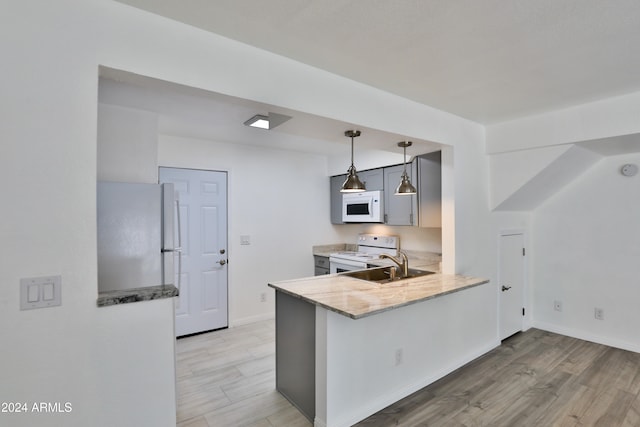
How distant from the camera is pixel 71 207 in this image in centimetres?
131

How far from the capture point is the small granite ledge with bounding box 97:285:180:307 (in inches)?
54.2

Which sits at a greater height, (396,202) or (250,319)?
(396,202)

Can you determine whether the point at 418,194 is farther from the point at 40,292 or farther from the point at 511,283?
the point at 40,292

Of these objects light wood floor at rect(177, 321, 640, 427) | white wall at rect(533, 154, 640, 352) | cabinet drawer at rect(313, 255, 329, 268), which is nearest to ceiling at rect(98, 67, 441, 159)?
cabinet drawer at rect(313, 255, 329, 268)

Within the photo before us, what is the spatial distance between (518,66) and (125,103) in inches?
110

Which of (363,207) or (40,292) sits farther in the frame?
(363,207)

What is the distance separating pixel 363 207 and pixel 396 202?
0.59 metres

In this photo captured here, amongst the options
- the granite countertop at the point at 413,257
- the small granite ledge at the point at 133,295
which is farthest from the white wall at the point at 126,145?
the granite countertop at the point at 413,257

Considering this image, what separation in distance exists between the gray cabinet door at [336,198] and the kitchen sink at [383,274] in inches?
69.7

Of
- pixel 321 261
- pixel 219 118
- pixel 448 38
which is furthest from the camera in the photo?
pixel 321 261

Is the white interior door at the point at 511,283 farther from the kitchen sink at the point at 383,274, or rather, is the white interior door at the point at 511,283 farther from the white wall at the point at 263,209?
the white wall at the point at 263,209

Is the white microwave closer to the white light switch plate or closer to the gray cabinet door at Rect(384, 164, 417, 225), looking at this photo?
the gray cabinet door at Rect(384, 164, 417, 225)

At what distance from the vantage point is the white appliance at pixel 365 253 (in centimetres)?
416

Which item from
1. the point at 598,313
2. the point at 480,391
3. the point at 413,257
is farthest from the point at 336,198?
the point at 598,313
